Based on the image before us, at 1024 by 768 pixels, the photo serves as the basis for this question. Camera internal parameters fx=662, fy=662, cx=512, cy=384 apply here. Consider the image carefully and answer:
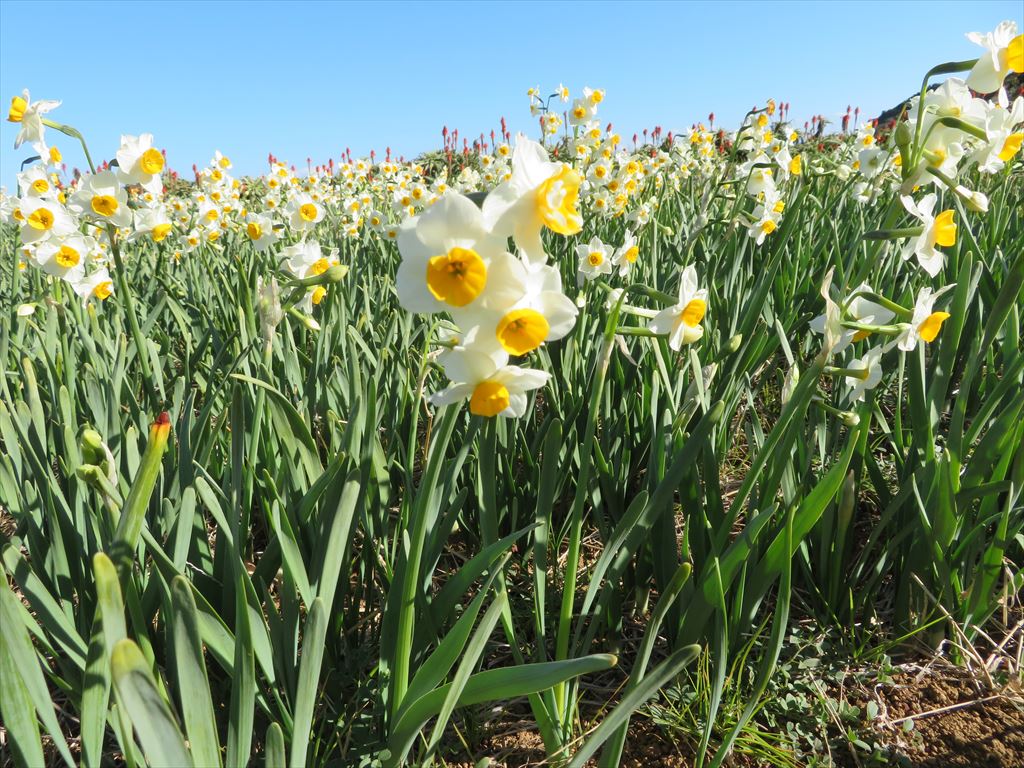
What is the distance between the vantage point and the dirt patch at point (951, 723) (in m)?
1.34

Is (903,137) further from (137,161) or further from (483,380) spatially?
(137,161)

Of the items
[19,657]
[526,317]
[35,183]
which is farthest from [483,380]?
[35,183]

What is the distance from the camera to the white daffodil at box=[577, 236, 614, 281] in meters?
2.75

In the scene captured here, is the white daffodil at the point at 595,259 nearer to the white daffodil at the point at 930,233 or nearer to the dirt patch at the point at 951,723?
the white daffodil at the point at 930,233

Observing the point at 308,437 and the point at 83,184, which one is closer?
the point at 308,437

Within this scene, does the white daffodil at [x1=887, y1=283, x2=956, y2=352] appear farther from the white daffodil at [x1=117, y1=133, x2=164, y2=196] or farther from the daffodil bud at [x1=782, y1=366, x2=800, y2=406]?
the white daffodil at [x1=117, y1=133, x2=164, y2=196]

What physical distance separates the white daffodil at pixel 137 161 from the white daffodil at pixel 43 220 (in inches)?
19.1

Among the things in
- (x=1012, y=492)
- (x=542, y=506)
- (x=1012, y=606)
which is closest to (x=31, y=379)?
(x=542, y=506)

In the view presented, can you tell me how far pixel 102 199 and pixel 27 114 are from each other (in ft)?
1.86

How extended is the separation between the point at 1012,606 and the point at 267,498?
190 centimetres

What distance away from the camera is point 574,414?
5.39 ft

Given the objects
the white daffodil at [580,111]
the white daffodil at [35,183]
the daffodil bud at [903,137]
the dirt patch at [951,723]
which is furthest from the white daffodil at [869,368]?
the white daffodil at [580,111]

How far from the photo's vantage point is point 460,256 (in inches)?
31.6

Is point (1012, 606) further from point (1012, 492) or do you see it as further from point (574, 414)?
point (574, 414)
